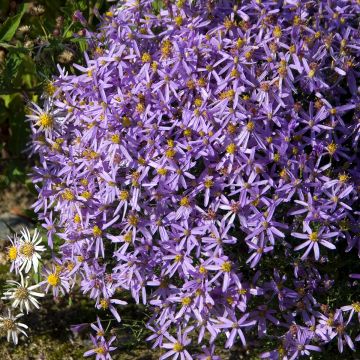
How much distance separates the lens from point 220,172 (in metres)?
2.63

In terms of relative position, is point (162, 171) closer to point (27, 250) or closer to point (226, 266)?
point (226, 266)

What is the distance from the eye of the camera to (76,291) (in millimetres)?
3561

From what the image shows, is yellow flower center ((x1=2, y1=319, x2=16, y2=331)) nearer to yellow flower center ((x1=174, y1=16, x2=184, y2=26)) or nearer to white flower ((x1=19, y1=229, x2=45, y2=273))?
white flower ((x1=19, y1=229, x2=45, y2=273))

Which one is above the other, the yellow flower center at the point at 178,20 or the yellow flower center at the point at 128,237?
the yellow flower center at the point at 178,20

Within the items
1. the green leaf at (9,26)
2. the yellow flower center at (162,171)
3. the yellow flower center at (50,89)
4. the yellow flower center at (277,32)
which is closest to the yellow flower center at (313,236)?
the yellow flower center at (162,171)

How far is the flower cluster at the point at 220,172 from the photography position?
261cm

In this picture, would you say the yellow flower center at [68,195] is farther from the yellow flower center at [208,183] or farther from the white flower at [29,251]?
the yellow flower center at [208,183]

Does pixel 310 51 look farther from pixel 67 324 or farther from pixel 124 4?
pixel 67 324

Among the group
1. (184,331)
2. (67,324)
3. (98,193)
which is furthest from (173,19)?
(67,324)

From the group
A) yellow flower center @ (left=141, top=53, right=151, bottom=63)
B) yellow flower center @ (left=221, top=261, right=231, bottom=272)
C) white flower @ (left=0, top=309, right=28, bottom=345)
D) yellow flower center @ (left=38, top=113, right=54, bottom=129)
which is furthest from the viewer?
white flower @ (left=0, top=309, right=28, bottom=345)

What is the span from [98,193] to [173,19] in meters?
0.82

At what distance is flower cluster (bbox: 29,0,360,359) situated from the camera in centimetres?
261

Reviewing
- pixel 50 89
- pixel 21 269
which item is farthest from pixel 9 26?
pixel 21 269

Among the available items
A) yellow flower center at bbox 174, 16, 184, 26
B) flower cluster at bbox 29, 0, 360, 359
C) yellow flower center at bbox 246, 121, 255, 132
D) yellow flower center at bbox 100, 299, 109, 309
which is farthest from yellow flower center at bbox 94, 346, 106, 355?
yellow flower center at bbox 174, 16, 184, 26
